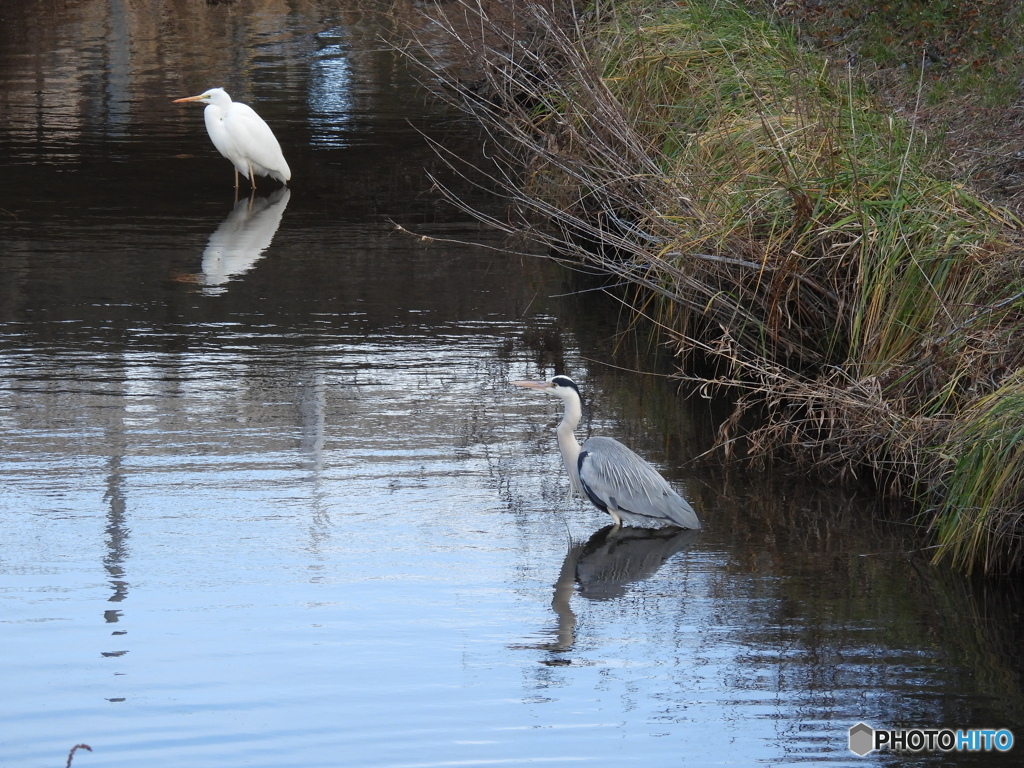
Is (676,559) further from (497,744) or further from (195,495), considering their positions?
(195,495)

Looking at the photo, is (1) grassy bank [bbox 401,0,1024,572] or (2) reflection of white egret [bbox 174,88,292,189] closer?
(1) grassy bank [bbox 401,0,1024,572]

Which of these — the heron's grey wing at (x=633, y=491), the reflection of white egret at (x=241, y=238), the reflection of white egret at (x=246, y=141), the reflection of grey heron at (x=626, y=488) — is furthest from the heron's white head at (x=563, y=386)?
the reflection of white egret at (x=246, y=141)

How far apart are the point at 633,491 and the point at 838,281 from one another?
7.57 ft

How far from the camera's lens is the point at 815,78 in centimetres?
1009

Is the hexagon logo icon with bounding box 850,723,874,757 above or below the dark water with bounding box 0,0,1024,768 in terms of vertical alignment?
below

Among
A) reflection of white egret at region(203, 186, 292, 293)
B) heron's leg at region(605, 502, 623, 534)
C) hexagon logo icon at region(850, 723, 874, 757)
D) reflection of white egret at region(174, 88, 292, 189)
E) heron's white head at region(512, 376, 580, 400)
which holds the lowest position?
hexagon logo icon at region(850, 723, 874, 757)

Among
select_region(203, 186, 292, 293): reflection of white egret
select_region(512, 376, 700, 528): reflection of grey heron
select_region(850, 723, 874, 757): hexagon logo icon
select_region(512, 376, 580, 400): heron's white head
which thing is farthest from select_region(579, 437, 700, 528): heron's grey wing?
select_region(203, 186, 292, 293): reflection of white egret

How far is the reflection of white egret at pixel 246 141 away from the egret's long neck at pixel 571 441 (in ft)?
25.4

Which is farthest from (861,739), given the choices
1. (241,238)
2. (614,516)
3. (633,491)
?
(241,238)

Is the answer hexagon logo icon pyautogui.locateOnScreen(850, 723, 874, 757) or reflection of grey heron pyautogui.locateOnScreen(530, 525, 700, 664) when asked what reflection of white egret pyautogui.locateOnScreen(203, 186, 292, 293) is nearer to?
reflection of grey heron pyautogui.locateOnScreen(530, 525, 700, 664)

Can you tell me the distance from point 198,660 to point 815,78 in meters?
6.67

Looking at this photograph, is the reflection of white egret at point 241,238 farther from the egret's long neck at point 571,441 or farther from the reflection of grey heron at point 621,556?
the reflection of grey heron at point 621,556

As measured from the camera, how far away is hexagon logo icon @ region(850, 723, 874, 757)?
16.0 ft

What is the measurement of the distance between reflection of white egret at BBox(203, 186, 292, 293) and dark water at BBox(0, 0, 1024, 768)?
3.1 inches
